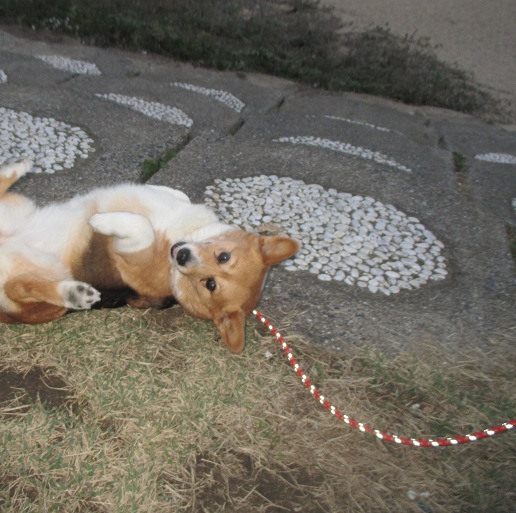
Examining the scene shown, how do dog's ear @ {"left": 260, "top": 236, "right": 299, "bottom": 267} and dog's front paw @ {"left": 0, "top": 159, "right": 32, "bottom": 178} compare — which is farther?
dog's front paw @ {"left": 0, "top": 159, "right": 32, "bottom": 178}

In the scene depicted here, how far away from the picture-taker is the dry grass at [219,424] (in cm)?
263

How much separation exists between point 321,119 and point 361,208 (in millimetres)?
2299

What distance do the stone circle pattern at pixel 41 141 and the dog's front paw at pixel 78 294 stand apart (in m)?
1.84

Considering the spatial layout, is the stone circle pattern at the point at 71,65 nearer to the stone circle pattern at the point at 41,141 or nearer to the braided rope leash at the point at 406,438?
Answer: the stone circle pattern at the point at 41,141

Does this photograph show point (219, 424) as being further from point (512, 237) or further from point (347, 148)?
point (347, 148)

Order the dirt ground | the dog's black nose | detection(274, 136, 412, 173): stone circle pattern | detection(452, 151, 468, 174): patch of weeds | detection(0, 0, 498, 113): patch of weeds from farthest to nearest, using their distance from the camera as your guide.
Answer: the dirt ground → detection(0, 0, 498, 113): patch of weeds → detection(452, 151, 468, 174): patch of weeds → detection(274, 136, 412, 173): stone circle pattern → the dog's black nose

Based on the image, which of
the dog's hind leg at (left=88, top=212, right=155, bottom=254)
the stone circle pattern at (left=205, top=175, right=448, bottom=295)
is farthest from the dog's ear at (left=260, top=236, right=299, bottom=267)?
the stone circle pattern at (left=205, top=175, right=448, bottom=295)

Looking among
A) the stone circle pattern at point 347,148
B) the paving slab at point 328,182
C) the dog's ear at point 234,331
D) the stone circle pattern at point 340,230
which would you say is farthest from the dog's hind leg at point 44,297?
the stone circle pattern at point 347,148

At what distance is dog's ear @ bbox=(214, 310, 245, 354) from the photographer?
120 inches

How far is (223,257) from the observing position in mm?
3158

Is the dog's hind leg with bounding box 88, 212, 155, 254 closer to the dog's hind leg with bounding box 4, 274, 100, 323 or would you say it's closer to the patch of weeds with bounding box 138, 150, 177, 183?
the dog's hind leg with bounding box 4, 274, 100, 323

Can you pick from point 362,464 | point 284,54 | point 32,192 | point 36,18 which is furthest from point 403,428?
point 36,18

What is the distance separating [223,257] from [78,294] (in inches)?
32.7

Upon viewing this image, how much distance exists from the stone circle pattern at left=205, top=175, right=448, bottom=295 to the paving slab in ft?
0.04
